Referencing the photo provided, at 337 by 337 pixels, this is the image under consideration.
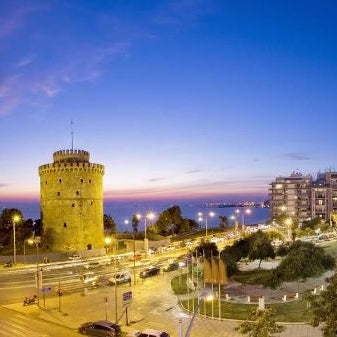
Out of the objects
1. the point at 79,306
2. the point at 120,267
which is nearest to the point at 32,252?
the point at 120,267

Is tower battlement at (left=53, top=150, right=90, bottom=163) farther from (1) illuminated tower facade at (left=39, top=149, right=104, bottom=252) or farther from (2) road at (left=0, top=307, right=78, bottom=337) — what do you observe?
(2) road at (left=0, top=307, right=78, bottom=337)

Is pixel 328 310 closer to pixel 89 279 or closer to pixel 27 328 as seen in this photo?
pixel 27 328

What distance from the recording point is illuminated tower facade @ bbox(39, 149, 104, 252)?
7175 cm

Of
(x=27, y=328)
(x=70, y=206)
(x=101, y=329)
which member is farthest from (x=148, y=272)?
(x=70, y=206)

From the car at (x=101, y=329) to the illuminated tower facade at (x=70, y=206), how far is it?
40949 mm

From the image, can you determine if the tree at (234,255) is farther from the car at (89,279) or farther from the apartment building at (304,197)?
the apartment building at (304,197)

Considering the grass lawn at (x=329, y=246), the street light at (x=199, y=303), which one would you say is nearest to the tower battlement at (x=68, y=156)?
the grass lawn at (x=329, y=246)

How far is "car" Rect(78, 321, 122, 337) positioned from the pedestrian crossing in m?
2.45

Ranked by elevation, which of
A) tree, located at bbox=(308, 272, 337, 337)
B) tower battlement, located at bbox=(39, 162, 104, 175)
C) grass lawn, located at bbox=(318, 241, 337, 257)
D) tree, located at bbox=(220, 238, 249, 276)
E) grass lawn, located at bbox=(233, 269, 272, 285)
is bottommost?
grass lawn, located at bbox=(318, 241, 337, 257)

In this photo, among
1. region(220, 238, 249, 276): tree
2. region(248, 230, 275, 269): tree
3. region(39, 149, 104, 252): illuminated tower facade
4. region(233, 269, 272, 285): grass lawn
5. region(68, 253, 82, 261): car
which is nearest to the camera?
region(233, 269, 272, 285): grass lawn

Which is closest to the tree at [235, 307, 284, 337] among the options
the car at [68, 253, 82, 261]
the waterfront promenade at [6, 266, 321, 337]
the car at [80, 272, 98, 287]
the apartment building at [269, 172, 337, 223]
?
the waterfront promenade at [6, 266, 321, 337]

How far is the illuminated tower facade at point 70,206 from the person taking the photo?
71750mm

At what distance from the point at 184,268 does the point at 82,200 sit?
74.2 ft

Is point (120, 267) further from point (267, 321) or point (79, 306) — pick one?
point (267, 321)
